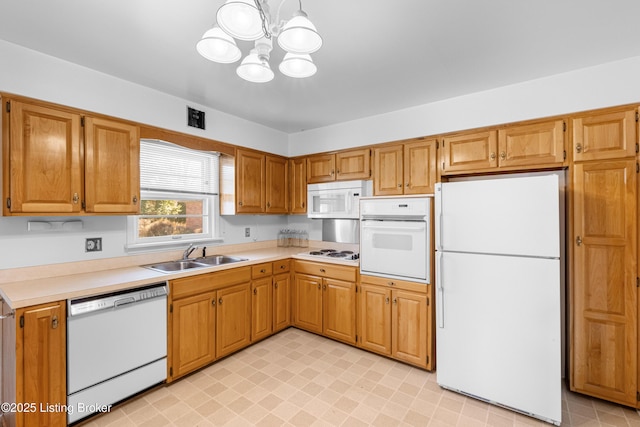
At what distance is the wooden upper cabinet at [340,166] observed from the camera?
338 centimetres

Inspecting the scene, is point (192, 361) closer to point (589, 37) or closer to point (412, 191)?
point (412, 191)

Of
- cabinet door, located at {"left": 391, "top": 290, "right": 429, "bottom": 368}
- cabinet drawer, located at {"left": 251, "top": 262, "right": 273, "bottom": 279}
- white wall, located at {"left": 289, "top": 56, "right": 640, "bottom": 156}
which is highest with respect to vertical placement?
white wall, located at {"left": 289, "top": 56, "right": 640, "bottom": 156}

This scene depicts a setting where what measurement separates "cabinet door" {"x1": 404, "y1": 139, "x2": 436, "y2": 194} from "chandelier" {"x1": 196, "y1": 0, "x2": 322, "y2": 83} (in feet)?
5.41

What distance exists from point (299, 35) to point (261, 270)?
2349 millimetres

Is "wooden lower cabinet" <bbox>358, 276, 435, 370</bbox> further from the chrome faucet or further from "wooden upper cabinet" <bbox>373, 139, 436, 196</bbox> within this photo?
the chrome faucet

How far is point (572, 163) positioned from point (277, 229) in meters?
3.24

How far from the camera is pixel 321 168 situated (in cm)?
374

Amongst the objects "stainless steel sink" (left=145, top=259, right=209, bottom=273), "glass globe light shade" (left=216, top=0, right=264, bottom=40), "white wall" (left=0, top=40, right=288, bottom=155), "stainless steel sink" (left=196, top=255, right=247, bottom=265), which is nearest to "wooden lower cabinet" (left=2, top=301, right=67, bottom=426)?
"stainless steel sink" (left=145, top=259, right=209, bottom=273)

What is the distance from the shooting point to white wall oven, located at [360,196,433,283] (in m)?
2.68

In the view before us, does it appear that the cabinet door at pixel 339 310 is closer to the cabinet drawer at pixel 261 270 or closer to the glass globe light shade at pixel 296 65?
the cabinet drawer at pixel 261 270

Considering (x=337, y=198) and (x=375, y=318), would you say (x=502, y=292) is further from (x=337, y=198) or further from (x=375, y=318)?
(x=337, y=198)

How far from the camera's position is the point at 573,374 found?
7.68ft

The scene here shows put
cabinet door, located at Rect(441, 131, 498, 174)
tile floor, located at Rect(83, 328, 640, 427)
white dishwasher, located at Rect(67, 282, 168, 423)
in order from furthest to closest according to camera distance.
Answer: cabinet door, located at Rect(441, 131, 498, 174) < tile floor, located at Rect(83, 328, 640, 427) < white dishwasher, located at Rect(67, 282, 168, 423)

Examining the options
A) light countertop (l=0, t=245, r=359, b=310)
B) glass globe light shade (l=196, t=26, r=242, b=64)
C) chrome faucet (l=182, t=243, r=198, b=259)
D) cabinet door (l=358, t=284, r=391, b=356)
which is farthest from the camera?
chrome faucet (l=182, t=243, r=198, b=259)
